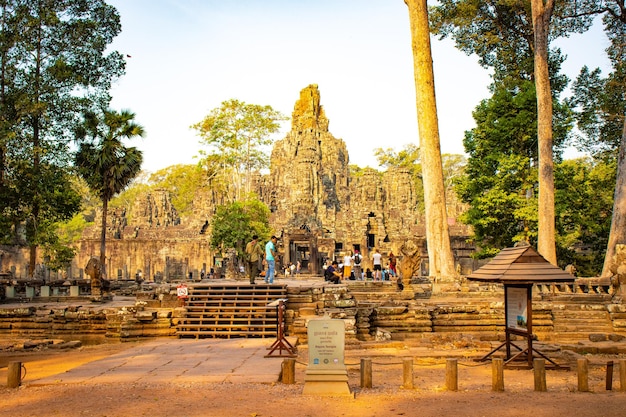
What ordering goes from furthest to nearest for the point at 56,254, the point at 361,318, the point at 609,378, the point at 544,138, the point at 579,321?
the point at 56,254 → the point at 544,138 → the point at 579,321 → the point at 361,318 → the point at 609,378

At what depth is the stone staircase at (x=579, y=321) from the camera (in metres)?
13.2

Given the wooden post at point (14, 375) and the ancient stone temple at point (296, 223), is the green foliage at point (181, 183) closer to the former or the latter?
the ancient stone temple at point (296, 223)

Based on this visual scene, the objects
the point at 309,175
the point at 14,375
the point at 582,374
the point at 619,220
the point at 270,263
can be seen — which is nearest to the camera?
the point at 582,374

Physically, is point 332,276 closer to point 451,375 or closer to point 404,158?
point 451,375

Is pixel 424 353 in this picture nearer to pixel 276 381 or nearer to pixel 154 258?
→ pixel 276 381

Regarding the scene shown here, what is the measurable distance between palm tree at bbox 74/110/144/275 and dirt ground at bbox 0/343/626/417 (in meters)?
16.4

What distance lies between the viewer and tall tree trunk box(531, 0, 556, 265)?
58.9 feet

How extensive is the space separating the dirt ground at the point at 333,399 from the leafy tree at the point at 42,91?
1255 centimetres

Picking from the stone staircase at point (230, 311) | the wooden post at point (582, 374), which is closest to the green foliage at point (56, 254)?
the stone staircase at point (230, 311)

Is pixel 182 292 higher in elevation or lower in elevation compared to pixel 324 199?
lower

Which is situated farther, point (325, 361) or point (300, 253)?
point (300, 253)

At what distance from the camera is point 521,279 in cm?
879

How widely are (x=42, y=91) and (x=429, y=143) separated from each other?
509 inches

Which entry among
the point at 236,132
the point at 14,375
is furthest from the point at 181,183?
the point at 14,375
